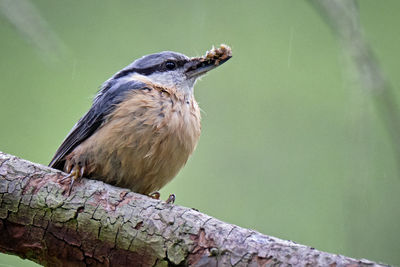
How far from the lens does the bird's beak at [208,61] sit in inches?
125

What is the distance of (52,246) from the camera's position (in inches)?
89.5

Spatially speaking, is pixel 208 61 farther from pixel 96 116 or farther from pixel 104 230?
pixel 104 230

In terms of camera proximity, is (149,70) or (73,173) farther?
(149,70)

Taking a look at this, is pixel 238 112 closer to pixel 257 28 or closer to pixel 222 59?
pixel 257 28

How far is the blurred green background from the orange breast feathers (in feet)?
4.05

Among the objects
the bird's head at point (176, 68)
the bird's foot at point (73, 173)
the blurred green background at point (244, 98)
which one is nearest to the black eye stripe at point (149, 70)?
the bird's head at point (176, 68)

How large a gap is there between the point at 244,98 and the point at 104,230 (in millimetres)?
2799

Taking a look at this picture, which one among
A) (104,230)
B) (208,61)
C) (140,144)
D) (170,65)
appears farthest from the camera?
(170,65)

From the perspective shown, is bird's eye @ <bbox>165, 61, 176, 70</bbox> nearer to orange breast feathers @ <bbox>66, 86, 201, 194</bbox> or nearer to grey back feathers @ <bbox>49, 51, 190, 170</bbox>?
grey back feathers @ <bbox>49, 51, 190, 170</bbox>

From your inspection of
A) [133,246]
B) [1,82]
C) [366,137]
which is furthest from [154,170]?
[1,82]

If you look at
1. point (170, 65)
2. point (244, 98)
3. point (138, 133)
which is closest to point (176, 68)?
point (170, 65)

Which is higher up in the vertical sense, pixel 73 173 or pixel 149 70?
pixel 149 70

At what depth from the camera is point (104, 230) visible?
224 cm

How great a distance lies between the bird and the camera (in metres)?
2.79
